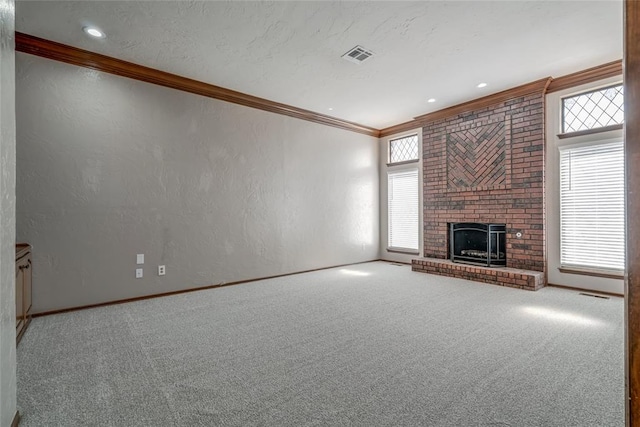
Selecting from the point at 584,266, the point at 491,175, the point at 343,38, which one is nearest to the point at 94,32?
the point at 343,38

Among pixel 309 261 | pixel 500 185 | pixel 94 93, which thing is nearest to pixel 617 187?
pixel 500 185

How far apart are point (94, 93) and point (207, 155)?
4.68ft

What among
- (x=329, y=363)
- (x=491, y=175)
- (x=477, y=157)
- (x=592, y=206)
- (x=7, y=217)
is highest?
(x=477, y=157)

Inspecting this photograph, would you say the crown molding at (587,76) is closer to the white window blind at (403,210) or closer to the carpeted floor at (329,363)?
the white window blind at (403,210)

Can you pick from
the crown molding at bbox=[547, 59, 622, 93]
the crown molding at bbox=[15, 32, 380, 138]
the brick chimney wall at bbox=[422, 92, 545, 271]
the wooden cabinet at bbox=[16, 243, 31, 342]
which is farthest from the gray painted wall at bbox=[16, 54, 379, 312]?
the crown molding at bbox=[547, 59, 622, 93]

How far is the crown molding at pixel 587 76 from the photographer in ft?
12.5

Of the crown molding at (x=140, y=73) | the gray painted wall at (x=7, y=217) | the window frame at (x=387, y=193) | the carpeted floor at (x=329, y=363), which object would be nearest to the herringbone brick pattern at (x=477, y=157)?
the window frame at (x=387, y=193)

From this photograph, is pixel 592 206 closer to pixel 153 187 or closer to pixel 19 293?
pixel 153 187

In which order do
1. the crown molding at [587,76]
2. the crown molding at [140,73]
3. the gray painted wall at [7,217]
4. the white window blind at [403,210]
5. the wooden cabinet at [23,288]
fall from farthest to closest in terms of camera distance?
the white window blind at [403,210] < the crown molding at [587,76] < the crown molding at [140,73] < the wooden cabinet at [23,288] < the gray painted wall at [7,217]

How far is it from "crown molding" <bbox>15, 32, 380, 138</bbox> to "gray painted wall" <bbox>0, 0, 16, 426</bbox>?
216 centimetres

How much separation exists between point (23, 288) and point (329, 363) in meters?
2.93

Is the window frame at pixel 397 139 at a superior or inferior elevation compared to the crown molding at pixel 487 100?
inferior

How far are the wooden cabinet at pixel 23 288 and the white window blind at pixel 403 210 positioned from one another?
224 inches

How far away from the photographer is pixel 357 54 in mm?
3533
